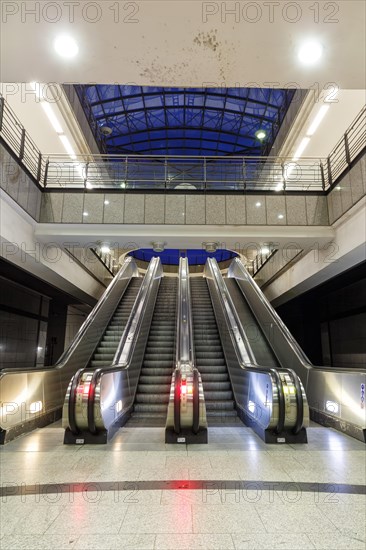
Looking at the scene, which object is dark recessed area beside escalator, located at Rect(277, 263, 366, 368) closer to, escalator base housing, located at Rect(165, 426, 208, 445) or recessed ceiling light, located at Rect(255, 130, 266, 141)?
escalator base housing, located at Rect(165, 426, 208, 445)

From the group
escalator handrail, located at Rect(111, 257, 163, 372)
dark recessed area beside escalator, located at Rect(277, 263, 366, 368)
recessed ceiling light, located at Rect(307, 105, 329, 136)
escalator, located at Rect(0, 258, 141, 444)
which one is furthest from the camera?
recessed ceiling light, located at Rect(307, 105, 329, 136)

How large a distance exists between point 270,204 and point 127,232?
11.4ft

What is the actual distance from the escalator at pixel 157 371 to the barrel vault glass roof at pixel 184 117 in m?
9.62

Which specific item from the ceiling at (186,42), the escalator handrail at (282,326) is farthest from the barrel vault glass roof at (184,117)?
the ceiling at (186,42)

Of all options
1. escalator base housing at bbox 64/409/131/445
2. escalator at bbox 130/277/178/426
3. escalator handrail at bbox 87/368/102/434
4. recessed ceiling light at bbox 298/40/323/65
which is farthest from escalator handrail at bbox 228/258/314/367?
recessed ceiling light at bbox 298/40/323/65

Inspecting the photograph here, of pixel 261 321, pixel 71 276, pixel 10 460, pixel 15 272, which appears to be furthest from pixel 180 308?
pixel 10 460

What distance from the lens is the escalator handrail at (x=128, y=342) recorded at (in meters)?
4.58

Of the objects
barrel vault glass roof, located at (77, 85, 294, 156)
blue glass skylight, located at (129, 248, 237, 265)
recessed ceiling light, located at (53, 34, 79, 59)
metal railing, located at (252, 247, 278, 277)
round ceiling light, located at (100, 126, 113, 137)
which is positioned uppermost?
barrel vault glass roof, located at (77, 85, 294, 156)

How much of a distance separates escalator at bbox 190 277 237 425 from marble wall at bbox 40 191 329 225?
3.04 metres

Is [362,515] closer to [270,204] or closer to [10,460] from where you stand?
[10,460]

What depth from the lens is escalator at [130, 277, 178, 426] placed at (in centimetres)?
629

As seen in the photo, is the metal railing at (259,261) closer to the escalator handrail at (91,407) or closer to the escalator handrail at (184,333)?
the escalator handrail at (184,333)

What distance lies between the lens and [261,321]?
9.38 meters

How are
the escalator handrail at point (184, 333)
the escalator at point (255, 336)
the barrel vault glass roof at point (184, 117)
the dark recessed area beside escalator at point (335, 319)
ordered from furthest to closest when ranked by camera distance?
the barrel vault glass roof at point (184, 117)
the dark recessed area beside escalator at point (335, 319)
the escalator at point (255, 336)
the escalator handrail at point (184, 333)
